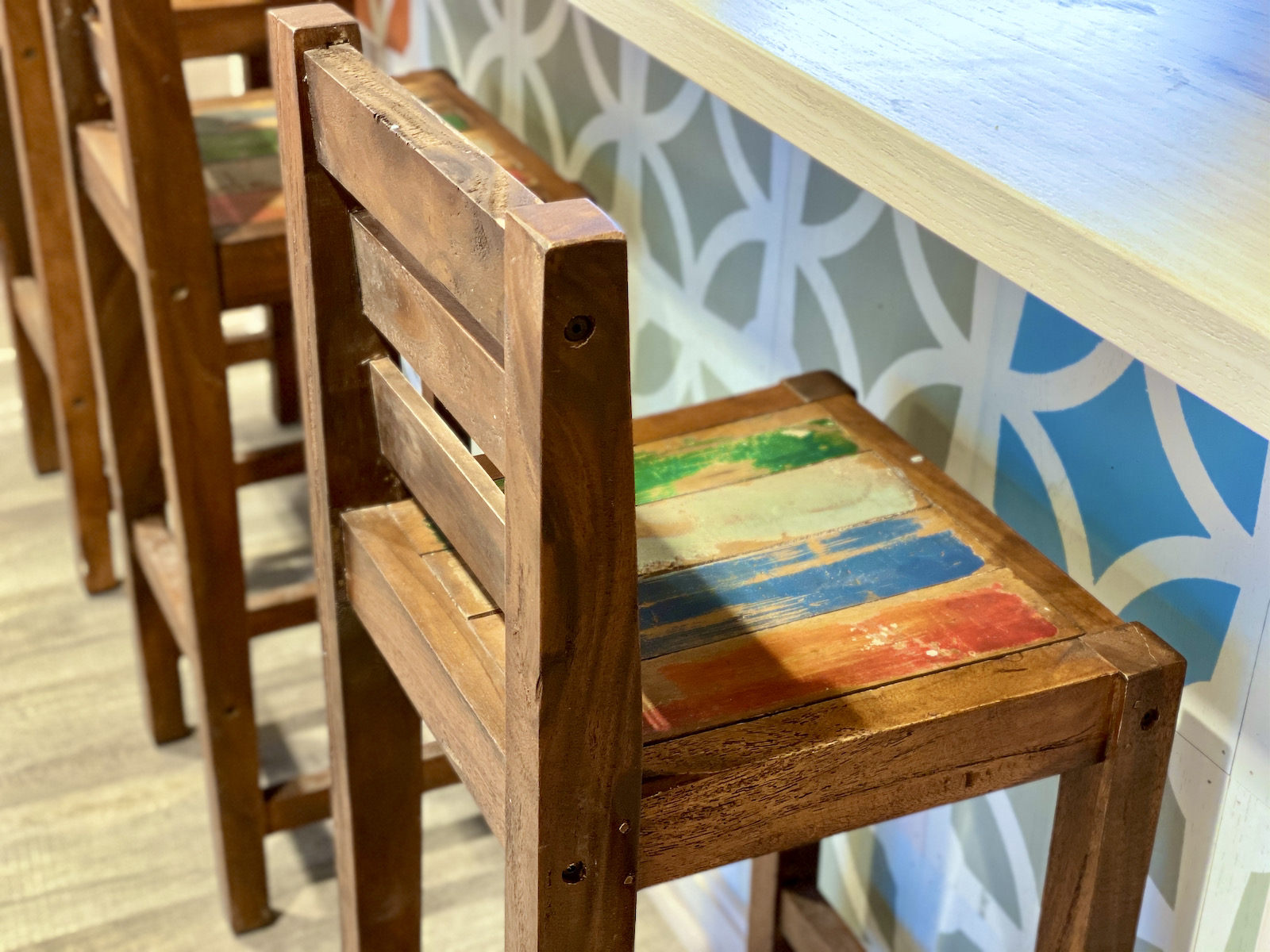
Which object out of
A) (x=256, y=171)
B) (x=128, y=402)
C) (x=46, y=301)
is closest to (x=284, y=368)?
(x=46, y=301)

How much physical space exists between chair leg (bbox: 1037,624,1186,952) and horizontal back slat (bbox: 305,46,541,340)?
1.46 feet

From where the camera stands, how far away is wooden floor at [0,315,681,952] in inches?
65.8

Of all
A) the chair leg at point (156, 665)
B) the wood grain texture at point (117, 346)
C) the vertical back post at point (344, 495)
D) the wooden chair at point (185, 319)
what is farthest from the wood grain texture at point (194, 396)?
the vertical back post at point (344, 495)

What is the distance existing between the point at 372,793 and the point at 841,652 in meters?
0.43

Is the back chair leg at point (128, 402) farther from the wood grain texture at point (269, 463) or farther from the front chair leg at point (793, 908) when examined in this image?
the front chair leg at point (793, 908)

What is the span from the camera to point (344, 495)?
959mm

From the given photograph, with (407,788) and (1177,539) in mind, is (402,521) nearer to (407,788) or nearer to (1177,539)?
(407,788)

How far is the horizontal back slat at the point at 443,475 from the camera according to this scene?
750 mm

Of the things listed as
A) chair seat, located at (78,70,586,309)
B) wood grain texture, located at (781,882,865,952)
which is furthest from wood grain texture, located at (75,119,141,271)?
wood grain texture, located at (781,882,865,952)

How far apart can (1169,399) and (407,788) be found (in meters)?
0.63

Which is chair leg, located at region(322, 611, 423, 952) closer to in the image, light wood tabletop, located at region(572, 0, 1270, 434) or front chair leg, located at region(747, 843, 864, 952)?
front chair leg, located at region(747, 843, 864, 952)

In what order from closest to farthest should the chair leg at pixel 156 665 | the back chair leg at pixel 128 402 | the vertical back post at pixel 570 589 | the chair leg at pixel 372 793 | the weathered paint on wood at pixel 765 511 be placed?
the vertical back post at pixel 570 589 < the weathered paint on wood at pixel 765 511 < the chair leg at pixel 372 793 < the back chair leg at pixel 128 402 < the chair leg at pixel 156 665

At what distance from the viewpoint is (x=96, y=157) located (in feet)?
4.67

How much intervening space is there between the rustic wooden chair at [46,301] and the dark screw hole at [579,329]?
1.23 metres
